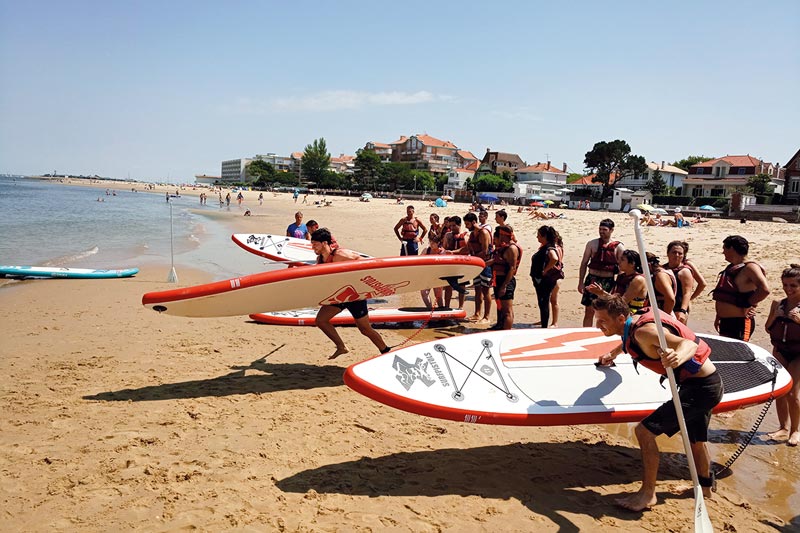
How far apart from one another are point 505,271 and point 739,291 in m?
2.80

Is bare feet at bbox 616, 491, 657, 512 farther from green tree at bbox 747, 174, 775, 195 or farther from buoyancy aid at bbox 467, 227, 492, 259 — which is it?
green tree at bbox 747, 174, 775, 195

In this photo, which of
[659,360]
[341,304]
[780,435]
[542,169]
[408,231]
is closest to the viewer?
[659,360]

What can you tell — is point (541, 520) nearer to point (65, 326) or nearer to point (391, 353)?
point (391, 353)

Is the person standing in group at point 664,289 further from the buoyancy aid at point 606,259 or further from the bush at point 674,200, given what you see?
the bush at point 674,200

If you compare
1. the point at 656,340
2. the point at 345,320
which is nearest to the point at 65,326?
the point at 345,320

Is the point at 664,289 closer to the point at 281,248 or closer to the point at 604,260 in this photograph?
the point at 604,260

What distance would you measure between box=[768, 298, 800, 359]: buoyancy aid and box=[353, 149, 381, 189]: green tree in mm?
87927

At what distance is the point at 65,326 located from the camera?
24.4ft

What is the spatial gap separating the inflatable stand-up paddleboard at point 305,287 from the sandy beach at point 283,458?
802mm

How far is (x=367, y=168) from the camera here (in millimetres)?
91375

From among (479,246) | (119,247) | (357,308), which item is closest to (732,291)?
(479,246)

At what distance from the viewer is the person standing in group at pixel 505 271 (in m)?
7.01

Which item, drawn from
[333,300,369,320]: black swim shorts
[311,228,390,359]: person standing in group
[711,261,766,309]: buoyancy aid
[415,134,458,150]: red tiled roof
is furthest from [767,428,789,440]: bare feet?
[415,134,458,150]: red tiled roof

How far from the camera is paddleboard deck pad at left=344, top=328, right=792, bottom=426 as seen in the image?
3.83m
